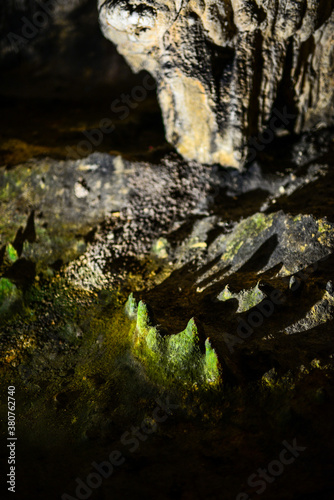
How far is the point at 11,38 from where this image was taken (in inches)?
304

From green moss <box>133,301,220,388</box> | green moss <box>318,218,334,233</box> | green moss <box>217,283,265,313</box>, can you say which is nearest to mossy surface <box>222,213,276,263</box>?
green moss <box>318,218,334,233</box>

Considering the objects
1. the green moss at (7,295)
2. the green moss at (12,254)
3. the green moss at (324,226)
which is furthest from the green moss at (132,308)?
the green moss at (324,226)

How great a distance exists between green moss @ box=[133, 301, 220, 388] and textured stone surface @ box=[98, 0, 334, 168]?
8.53 ft

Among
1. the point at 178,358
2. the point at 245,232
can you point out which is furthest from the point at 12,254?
the point at 245,232

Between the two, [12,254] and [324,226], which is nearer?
[324,226]

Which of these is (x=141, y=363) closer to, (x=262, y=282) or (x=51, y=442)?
(x=51, y=442)

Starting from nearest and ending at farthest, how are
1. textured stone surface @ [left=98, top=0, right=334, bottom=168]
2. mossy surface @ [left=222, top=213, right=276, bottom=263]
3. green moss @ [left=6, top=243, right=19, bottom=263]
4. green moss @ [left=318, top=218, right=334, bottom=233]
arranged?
green moss @ [left=318, top=218, right=334, bottom=233] → textured stone surface @ [left=98, top=0, right=334, bottom=168] → mossy surface @ [left=222, top=213, right=276, bottom=263] → green moss @ [left=6, top=243, right=19, bottom=263]

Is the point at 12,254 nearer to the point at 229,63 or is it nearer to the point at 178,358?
the point at 178,358

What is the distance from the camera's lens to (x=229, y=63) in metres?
3.76

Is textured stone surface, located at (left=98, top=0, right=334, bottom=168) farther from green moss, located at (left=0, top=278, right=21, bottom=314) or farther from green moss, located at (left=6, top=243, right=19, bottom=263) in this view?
green moss, located at (left=0, top=278, right=21, bottom=314)

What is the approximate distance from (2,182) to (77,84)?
12.8 ft

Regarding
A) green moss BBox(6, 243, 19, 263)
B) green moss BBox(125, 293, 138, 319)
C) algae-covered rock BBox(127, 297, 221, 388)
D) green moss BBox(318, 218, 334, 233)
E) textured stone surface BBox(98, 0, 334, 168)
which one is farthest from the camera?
green moss BBox(6, 243, 19, 263)

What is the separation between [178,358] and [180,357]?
0.02 meters

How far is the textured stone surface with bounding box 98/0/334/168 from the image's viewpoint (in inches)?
132
